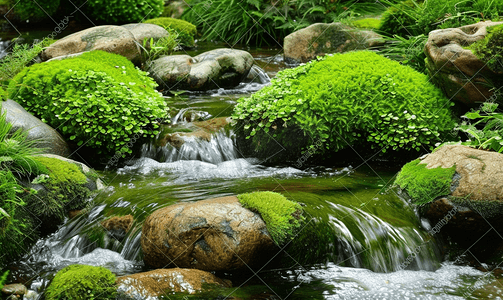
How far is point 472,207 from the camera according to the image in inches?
193

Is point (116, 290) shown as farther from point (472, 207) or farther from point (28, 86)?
point (28, 86)

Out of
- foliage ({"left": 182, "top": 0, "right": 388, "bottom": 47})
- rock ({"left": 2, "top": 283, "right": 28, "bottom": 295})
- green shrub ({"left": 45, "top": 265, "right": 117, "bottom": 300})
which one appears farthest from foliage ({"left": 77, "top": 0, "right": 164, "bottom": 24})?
green shrub ({"left": 45, "top": 265, "right": 117, "bottom": 300})

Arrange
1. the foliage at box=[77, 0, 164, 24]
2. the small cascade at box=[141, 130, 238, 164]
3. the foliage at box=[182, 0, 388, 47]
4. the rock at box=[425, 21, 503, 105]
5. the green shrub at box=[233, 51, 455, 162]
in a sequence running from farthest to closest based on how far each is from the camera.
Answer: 1. the foliage at box=[77, 0, 164, 24]
2. the foliage at box=[182, 0, 388, 47]
3. the small cascade at box=[141, 130, 238, 164]
4. the green shrub at box=[233, 51, 455, 162]
5. the rock at box=[425, 21, 503, 105]

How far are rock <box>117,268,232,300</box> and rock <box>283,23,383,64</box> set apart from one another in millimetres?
7371

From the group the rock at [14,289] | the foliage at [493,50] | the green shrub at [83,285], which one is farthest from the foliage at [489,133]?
the rock at [14,289]

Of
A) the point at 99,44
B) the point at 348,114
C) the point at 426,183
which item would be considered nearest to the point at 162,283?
the point at 426,183

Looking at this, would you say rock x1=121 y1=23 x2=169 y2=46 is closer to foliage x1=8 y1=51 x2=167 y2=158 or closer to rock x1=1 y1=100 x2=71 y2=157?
foliage x1=8 y1=51 x2=167 y2=158

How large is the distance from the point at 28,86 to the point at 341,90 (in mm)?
4530

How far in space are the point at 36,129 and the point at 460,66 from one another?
5.84 metres

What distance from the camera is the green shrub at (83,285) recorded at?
3.76 m

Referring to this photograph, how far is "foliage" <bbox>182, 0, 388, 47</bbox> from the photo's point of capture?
13.2 m

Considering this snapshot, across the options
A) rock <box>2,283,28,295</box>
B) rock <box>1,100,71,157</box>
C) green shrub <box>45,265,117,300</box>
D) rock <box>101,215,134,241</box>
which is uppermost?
rock <box>1,100,71,157</box>

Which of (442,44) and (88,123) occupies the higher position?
(442,44)

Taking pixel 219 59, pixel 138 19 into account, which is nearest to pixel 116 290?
pixel 219 59
